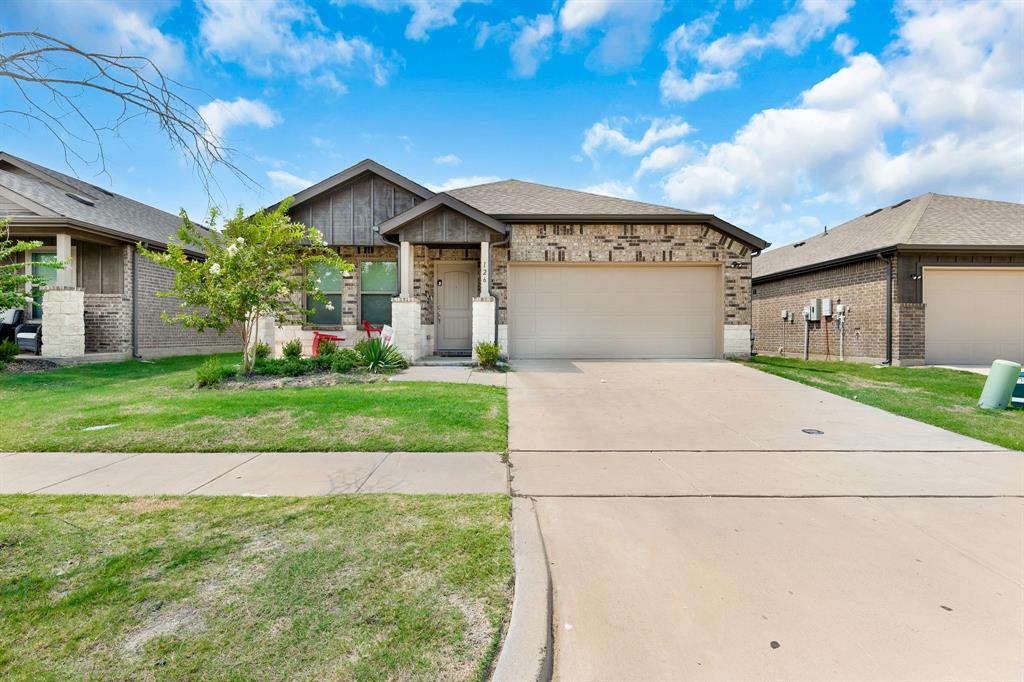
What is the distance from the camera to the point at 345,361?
376 inches

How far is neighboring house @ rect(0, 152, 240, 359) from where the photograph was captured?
11.5 m

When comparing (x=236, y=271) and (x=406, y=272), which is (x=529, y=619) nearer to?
(x=236, y=271)

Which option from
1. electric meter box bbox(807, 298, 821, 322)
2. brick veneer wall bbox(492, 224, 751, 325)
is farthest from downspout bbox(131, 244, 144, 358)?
electric meter box bbox(807, 298, 821, 322)

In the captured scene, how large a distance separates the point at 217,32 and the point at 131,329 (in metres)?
13.3

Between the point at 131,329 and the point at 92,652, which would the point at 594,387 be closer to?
the point at 92,652

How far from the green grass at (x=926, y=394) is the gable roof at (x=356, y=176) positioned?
9.90 metres

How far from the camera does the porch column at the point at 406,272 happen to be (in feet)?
37.2

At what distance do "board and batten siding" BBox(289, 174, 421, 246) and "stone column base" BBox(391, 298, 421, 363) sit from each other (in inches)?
96.3

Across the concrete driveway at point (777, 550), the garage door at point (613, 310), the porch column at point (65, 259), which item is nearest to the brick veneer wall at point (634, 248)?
the garage door at point (613, 310)

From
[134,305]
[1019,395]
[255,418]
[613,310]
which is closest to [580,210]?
[613,310]

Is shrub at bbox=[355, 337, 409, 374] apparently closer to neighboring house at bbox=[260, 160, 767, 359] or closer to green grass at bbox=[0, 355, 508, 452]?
green grass at bbox=[0, 355, 508, 452]

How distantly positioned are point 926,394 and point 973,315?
24.7 feet

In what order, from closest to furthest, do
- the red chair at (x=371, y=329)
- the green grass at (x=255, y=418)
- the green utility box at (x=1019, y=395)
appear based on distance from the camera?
1. the green grass at (x=255, y=418)
2. the green utility box at (x=1019, y=395)
3. the red chair at (x=371, y=329)

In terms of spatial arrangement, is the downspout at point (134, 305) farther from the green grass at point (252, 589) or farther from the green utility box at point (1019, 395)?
the green utility box at point (1019, 395)
